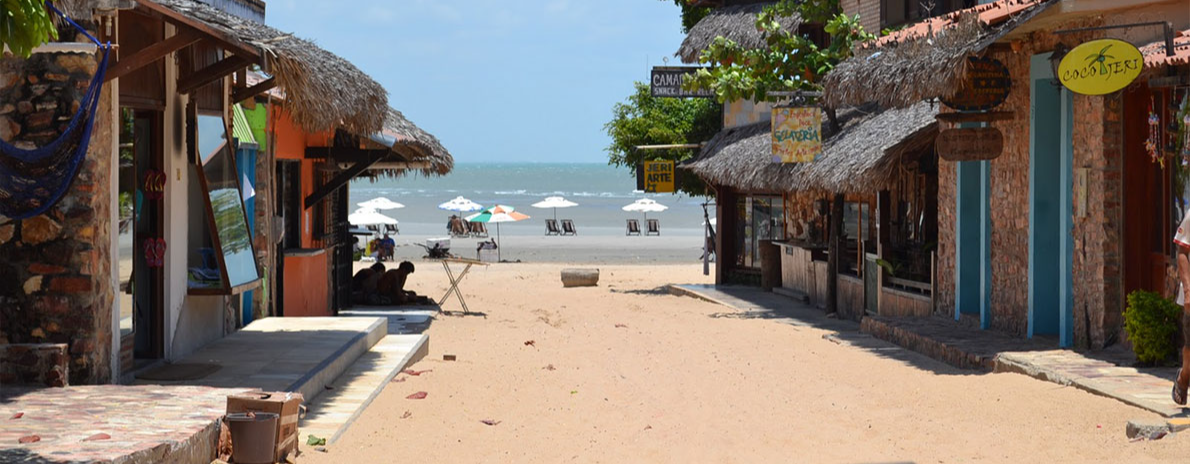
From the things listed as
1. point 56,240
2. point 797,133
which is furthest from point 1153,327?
point 797,133

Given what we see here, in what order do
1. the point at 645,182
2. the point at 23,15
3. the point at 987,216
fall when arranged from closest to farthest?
1. the point at 23,15
2. the point at 987,216
3. the point at 645,182

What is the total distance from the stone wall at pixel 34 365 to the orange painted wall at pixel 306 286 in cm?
640

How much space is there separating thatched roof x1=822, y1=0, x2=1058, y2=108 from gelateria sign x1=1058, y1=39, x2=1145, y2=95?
86 cm

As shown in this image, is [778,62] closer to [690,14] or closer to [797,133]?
[797,133]

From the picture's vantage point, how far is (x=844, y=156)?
54.2 feet

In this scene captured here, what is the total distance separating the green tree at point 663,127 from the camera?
26.6 meters

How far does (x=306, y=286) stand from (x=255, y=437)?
865 centimetres

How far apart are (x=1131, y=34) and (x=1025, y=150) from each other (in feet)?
6.66

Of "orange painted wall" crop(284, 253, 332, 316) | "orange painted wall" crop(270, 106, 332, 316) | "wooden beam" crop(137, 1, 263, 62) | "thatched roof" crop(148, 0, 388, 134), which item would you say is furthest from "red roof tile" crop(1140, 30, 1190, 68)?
"orange painted wall" crop(284, 253, 332, 316)

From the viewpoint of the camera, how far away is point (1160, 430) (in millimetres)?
7141

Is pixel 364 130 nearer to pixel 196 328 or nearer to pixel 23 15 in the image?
pixel 196 328

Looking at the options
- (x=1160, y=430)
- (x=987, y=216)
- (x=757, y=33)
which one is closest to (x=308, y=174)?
(x=987, y=216)

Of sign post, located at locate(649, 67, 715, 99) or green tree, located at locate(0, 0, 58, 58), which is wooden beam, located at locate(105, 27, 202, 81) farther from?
sign post, located at locate(649, 67, 715, 99)

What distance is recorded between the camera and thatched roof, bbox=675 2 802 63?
22500 millimetres
